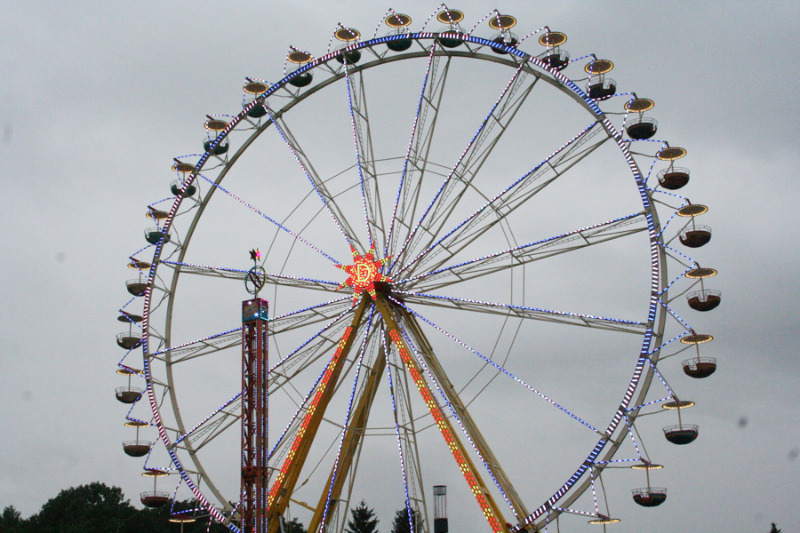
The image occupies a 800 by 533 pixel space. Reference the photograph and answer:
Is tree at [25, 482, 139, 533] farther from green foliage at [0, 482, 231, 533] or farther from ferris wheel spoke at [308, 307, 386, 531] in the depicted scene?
ferris wheel spoke at [308, 307, 386, 531]

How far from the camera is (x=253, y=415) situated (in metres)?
27.0

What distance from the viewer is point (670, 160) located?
29.2 metres

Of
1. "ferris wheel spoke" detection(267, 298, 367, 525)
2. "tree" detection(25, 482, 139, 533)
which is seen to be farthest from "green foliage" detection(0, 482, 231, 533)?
"ferris wheel spoke" detection(267, 298, 367, 525)

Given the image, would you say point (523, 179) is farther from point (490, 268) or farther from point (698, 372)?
point (698, 372)

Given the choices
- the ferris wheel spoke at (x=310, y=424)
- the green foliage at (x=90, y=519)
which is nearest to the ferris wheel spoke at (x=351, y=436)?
the ferris wheel spoke at (x=310, y=424)

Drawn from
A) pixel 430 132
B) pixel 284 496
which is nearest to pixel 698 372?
pixel 430 132

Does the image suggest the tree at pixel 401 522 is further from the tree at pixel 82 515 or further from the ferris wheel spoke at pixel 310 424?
the ferris wheel spoke at pixel 310 424

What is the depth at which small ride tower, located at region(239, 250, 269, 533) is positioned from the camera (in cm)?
2616

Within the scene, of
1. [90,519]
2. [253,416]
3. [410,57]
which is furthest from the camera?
[90,519]

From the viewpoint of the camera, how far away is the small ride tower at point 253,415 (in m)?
26.2

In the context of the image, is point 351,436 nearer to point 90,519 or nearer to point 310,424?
point 310,424

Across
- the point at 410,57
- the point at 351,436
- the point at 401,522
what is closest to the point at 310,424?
the point at 351,436

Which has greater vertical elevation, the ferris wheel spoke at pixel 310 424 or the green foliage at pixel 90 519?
the green foliage at pixel 90 519

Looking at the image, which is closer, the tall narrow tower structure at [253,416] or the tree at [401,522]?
the tall narrow tower structure at [253,416]
